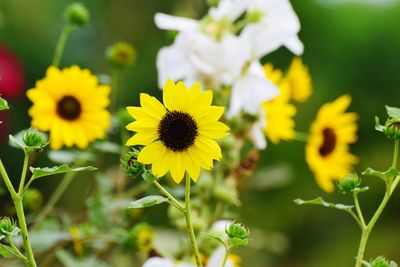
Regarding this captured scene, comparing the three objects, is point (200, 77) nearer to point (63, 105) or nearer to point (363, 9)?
point (63, 105)

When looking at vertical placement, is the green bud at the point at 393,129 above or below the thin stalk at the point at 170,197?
above

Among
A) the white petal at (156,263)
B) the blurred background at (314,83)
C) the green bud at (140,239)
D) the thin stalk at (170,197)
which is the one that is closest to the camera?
the thin stalk at (170,197)

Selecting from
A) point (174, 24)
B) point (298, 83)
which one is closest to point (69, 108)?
point (174, 24)

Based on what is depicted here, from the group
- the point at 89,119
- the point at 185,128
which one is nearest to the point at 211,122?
the point at 185,128

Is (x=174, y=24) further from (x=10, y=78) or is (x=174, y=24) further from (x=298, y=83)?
(x=10, y=78)

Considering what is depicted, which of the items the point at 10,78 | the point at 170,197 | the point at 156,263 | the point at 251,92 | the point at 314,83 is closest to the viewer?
the point at 170,197

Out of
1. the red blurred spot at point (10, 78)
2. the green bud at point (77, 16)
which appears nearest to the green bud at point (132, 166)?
the green bud at point (77, 16)

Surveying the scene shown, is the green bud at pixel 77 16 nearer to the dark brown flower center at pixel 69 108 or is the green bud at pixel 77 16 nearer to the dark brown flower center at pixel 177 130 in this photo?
the dark brown flower center at pixel 69 108

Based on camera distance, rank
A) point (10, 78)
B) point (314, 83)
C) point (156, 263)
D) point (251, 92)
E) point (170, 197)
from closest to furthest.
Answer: point (170, 197) < point (156, 263) < point (251, 92) < point (10, 78) < point (314, 83)
